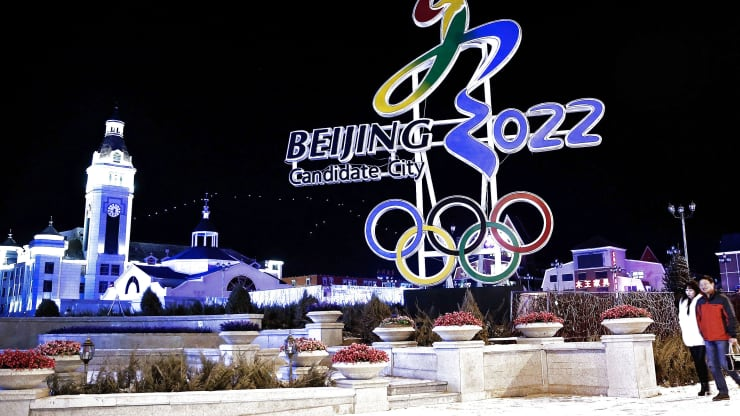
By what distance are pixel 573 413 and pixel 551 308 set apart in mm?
7433

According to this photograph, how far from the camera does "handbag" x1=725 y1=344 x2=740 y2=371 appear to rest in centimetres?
1171

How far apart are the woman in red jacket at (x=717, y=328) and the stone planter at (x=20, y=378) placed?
10977mm

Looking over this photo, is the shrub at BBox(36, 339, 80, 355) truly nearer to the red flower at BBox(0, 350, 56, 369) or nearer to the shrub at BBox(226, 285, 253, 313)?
the red flower at BBox(0, 350, 56, 369)

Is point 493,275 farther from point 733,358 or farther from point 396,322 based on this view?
point 733,358

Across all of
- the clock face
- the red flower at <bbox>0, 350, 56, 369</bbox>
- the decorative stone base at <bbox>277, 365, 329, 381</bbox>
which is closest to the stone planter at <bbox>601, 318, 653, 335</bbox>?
the decorative stone base at <bbox>277, 365, 329, 381</bbox>

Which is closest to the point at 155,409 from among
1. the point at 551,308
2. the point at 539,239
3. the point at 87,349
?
the point at 87,349

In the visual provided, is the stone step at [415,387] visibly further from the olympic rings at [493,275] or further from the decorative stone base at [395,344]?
the olympic rings at [493,275]

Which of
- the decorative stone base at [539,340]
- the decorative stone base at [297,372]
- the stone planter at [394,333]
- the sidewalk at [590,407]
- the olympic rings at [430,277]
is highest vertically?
the olympic rings at [430,277]

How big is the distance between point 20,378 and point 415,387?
7159 mm

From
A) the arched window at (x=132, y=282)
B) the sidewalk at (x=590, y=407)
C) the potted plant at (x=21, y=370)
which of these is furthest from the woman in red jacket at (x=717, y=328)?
the arched window at (x=132, y=282)

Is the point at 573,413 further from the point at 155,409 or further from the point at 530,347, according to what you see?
the point at 155,409

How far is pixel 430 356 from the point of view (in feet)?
46.5

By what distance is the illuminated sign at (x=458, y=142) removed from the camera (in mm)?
Answer: 21266

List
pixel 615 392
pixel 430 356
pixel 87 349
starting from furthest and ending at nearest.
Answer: pixel 430 356 < pixel 615 392 < pixel 87 349
